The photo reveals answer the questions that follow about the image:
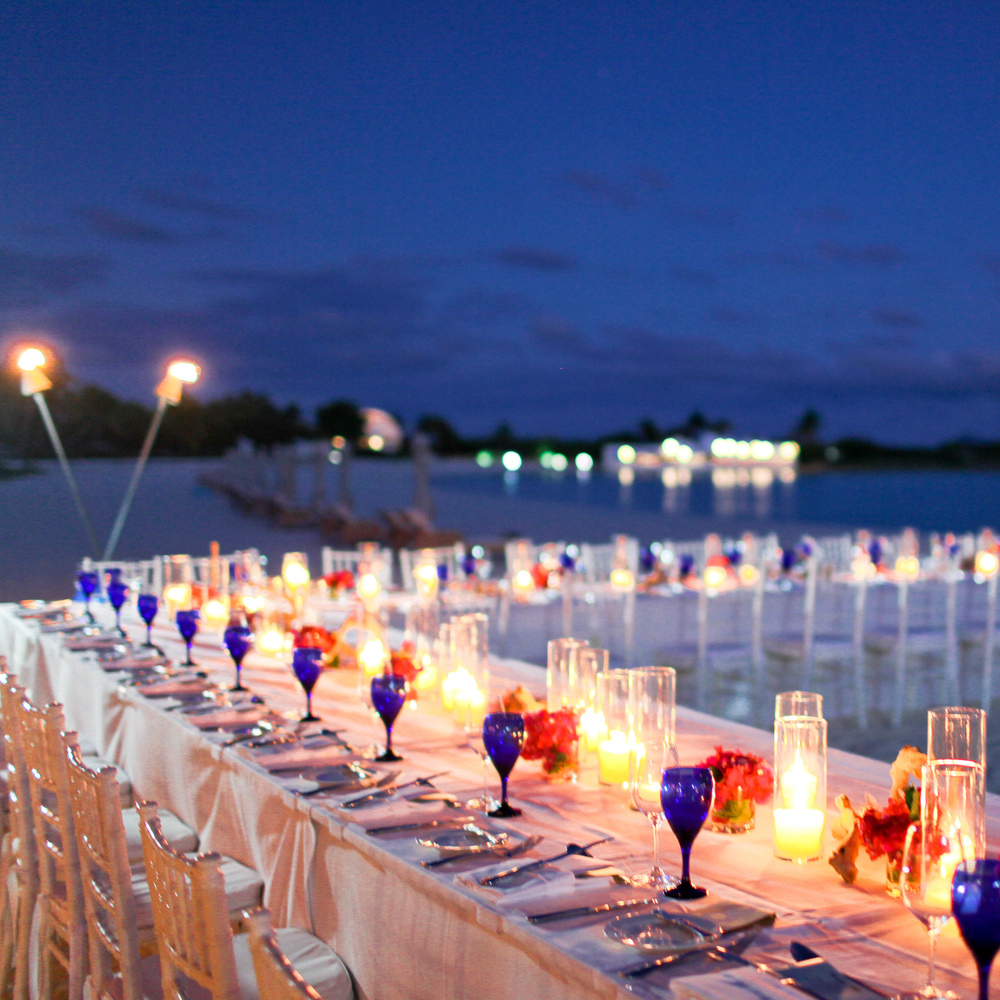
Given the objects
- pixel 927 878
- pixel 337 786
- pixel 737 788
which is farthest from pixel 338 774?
pixel 927 878

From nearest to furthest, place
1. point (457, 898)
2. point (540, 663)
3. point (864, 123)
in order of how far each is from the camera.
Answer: point (457, 898)
point (540, 663)
point (864, 123)

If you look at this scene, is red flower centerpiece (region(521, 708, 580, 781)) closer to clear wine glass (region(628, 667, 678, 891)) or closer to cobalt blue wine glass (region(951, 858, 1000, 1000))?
clear wine glass (region(628, 667, 678, 891))

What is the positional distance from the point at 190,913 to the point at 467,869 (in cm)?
47

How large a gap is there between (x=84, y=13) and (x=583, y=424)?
17759 millimetres

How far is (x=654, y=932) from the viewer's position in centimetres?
154

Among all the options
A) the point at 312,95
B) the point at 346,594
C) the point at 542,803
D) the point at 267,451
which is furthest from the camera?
the point at 267,451

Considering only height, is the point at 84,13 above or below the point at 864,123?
below

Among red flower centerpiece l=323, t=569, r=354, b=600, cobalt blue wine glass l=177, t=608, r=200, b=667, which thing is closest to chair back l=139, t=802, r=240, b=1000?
cobalt blue wine glass l=177, t=608, r=200, b=667

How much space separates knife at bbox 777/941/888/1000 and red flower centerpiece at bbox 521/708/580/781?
0.92 m

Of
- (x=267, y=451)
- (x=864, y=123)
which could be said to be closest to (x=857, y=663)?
(x=864, y=123)

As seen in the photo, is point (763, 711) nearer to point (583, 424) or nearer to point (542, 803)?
point (542, 803)

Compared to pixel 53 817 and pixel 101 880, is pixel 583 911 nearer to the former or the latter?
pixel 101 880

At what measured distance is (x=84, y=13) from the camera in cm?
1007

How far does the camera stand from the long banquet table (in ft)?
5.04
